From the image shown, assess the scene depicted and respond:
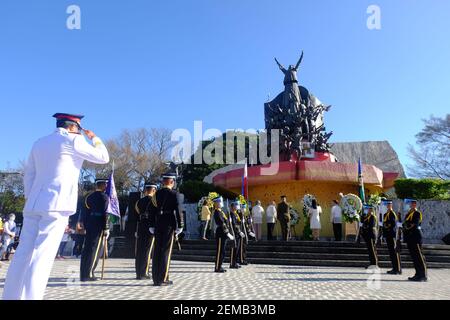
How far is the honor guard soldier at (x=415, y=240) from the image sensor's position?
9.16 m

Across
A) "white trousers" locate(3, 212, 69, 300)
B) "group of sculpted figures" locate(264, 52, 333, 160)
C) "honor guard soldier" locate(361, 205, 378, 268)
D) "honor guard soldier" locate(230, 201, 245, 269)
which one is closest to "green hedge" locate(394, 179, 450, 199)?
"group of sculpted figures" locate(264, 52, 333, 160)

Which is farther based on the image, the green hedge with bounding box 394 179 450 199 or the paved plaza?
the green hedge with bounding box 394 179 450 199

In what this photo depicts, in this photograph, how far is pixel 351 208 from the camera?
1642 cm

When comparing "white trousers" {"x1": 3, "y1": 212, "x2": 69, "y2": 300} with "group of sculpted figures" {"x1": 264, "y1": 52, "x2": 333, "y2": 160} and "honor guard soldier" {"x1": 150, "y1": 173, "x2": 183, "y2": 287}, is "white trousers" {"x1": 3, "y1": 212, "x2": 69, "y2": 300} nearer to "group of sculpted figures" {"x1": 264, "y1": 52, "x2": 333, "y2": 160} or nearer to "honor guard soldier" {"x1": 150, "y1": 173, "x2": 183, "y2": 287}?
"honor guard soldier" {"x1": 150, "y1": 173, "x2": 183, "y2": 287}

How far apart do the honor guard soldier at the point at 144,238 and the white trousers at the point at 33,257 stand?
4085 millimetres

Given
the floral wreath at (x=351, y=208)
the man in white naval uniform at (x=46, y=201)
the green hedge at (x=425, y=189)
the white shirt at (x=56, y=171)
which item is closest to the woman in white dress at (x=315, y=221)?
the floral wreath at (x=351, y=208)

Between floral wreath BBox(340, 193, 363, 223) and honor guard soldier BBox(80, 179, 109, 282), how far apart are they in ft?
37.2

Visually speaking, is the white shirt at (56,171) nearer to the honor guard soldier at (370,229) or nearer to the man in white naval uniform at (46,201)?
the man in white naval uniform at (46,201)

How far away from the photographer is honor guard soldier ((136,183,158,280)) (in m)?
8.33

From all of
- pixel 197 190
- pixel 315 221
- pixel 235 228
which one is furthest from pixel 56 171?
pixel 197 190

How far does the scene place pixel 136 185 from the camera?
1663 inches

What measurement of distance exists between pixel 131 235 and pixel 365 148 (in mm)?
42389

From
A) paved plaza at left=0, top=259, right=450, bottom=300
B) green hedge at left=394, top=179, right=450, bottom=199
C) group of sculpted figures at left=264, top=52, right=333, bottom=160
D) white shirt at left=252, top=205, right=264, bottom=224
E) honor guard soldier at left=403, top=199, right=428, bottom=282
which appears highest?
group of sculpted figures at left=264, top=52, right=333, bottom=160
